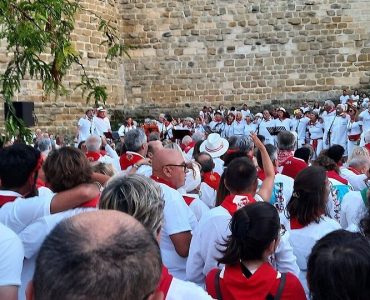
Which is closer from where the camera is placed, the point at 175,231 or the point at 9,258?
the point at 9,258

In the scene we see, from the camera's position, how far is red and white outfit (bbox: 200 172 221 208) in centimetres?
Answer: 626

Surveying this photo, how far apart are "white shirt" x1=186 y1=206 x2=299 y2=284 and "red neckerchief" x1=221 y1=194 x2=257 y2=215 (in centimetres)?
5

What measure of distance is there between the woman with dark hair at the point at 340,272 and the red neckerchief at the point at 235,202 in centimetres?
152

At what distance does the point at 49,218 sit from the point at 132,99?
2014 cm

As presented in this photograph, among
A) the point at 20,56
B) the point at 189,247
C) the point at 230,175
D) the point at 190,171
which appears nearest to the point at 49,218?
the point at 189,247

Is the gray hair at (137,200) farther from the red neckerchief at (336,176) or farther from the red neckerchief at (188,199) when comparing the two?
the red neckerchief at (336,176)

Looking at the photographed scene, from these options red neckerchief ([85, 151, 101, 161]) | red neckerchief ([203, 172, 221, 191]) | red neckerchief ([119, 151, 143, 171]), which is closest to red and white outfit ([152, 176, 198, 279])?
red neckerchief ([203, 172, 221, 191])

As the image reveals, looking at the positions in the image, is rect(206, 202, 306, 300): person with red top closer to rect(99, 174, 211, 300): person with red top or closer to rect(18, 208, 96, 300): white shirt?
rect(99, 174, 211, 300): person with red top

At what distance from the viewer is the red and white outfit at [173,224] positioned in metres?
4.02

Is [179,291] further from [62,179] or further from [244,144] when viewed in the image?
[244,144]

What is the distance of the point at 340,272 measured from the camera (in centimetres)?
243

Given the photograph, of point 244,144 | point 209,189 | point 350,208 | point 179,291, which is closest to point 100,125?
point 244,144

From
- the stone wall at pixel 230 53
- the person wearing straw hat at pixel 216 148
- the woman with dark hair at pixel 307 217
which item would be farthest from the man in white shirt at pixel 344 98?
the woman with dark hair at pixel 307 217

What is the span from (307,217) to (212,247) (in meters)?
0.68
